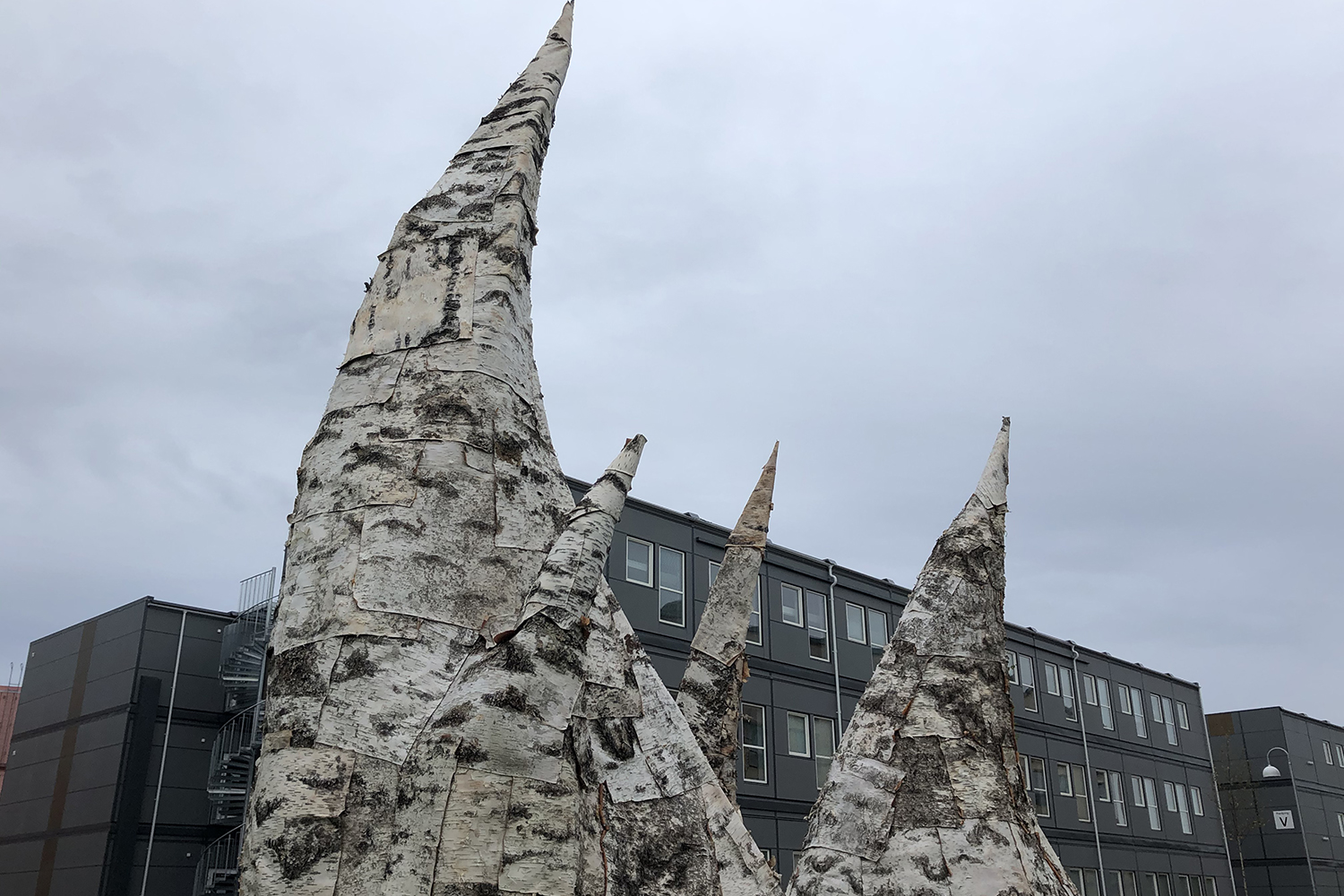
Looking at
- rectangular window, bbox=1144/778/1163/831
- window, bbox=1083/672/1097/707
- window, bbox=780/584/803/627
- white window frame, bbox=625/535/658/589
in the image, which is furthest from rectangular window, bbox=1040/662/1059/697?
Answer: white window frame, bbox=625/535/658/589

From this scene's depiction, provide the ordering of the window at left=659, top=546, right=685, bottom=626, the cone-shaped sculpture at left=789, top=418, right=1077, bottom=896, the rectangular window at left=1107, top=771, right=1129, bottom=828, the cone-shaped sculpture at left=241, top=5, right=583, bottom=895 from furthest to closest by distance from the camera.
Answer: the rectangular window at left=1107, top=771, right=1129, bottom=828 < the window at left=659, top=546, right=685, bottom=626 < the cone-shaped sculpture at left=789, top=418, right=1077, bottom=896 < the cone-shaped sculpture at left=241, top=5, right=583, bottom=895

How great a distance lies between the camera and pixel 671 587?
26.3 meters

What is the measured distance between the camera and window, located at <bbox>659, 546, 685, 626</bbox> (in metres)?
25.9

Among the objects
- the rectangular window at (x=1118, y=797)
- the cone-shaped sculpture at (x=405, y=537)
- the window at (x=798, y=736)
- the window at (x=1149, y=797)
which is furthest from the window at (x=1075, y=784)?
the cone-shaped sculpture at (x=405, y=537)

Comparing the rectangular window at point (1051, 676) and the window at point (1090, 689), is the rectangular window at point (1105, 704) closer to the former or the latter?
the window at point (1090, 689)

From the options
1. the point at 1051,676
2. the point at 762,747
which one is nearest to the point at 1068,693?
the point at 1051,676

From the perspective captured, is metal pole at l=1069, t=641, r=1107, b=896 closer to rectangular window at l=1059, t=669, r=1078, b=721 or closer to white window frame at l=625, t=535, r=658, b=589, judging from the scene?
rectangular window at l=1059, t=669, r=1078, b=721

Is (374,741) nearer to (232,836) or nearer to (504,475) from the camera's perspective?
(504,475)

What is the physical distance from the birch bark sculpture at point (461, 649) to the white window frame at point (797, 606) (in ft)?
90.6

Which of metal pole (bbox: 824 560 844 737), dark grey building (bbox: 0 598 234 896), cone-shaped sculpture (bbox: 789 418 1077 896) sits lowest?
cone-shaped sculpture (bbox: 789 418 1077 896)

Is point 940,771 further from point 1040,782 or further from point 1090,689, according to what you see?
point 1090,689

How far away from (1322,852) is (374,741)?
5804cm

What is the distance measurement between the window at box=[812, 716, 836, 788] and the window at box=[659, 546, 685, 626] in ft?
19.5

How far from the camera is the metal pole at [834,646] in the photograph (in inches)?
1190
